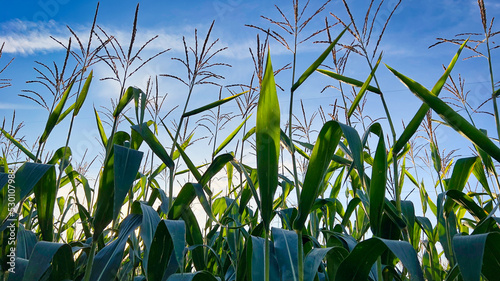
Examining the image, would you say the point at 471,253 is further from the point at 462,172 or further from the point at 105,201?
the point at 105,201

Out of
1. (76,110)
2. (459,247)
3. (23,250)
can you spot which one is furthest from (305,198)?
(23,250)

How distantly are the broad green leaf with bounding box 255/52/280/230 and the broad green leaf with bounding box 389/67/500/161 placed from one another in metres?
0.51

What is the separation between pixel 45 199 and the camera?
4.77 feet

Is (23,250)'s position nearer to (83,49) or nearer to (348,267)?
(83,49)

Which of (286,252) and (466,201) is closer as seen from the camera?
(286,252)

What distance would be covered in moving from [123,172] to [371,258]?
84cm

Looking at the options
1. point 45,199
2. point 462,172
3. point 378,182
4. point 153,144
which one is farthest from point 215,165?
point 462,172

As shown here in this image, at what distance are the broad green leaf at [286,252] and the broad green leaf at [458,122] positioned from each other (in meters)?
0.62

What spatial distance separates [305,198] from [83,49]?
1484 millimetres

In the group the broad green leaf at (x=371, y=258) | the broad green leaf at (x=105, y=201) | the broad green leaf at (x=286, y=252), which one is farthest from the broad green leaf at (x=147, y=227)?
the broad green leaf at (x=371, y=258)

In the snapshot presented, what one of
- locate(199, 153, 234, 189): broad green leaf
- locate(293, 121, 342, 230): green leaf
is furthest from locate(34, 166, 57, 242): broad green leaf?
locate(293, 121, 342, 230): green leaf

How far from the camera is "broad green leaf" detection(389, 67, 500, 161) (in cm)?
103

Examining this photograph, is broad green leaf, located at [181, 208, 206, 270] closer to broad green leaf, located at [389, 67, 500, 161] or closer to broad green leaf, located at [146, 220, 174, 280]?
broad green leaf, located at [146, 220, 174, 280]

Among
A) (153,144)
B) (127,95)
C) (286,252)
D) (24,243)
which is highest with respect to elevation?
(127,95)
